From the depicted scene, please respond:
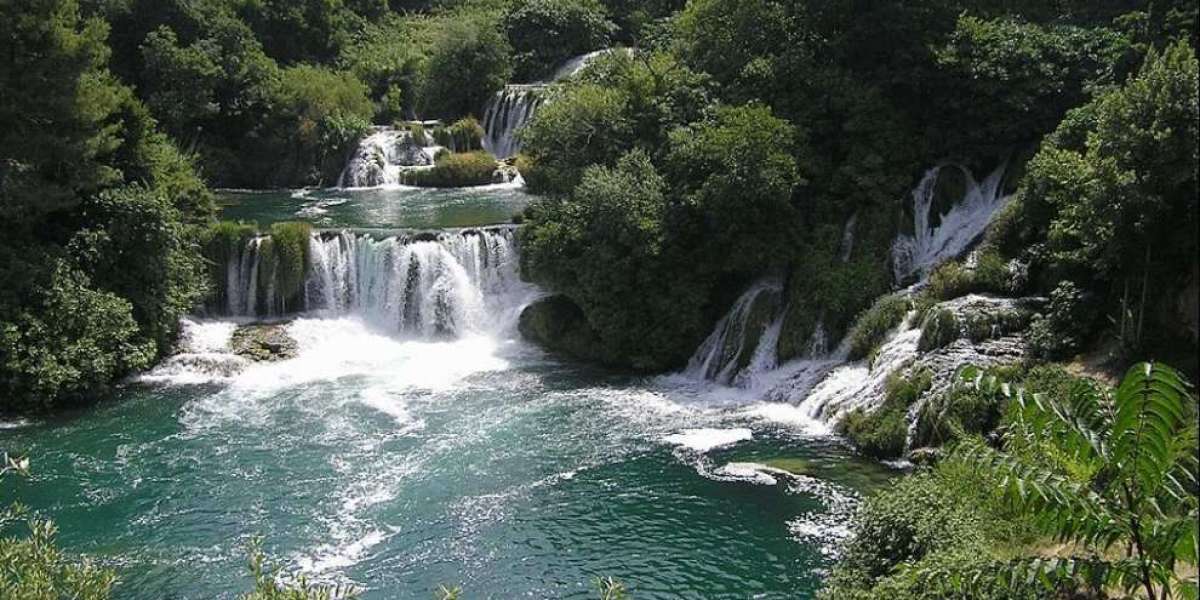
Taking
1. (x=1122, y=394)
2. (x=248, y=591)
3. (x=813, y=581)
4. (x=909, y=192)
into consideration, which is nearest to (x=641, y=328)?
(x=909, y=192)

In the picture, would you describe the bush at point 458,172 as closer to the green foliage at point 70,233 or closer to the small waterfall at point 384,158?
the small waterfall at point 384,158

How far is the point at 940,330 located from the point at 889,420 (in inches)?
91.1

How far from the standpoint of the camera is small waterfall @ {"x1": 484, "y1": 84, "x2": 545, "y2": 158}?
45125mm

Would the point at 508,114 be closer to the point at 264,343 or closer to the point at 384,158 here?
the point at 384,158

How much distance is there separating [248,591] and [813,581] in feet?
29.5

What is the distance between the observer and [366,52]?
54906mm

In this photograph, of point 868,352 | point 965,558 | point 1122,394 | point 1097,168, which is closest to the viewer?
point 1122,394

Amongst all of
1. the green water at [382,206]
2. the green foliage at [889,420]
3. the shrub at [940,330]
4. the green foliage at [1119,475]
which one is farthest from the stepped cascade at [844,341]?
the green foliage at [1119,475]

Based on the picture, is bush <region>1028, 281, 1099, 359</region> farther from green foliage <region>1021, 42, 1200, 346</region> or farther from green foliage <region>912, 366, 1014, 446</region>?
green foliage <region>912, 366, 1014, 446</region>

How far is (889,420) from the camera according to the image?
20.3m

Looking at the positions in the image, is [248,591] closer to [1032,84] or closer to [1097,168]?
[1097,168]

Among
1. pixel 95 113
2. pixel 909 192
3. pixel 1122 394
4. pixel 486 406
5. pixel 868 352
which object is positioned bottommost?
pixel 486 406

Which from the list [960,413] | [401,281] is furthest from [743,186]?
[401,281]

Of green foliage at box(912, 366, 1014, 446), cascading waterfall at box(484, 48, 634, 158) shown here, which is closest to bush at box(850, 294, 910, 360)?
green foliage at box(912, 366, 1014, 446)
